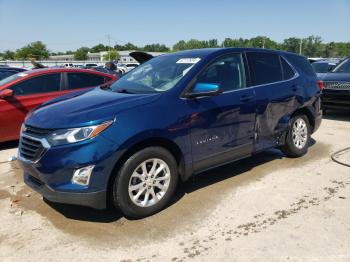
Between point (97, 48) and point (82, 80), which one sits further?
point (97, 48)

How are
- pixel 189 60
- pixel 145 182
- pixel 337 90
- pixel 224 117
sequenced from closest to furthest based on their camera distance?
pixel 145 182
pixel 224 117
pixel 189 60
pixel 337 90

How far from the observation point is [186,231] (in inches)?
143

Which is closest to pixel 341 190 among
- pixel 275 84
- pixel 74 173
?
pixel 275 84

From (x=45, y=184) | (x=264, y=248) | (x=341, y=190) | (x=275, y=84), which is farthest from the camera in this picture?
(x=275, y=84)

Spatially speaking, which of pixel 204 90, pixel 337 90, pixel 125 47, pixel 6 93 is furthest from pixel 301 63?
pixel 125 47

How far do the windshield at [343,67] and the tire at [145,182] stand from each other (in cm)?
775

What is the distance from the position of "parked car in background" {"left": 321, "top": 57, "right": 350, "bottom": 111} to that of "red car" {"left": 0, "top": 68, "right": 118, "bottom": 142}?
5556mm

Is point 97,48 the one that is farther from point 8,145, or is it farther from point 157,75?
point 157,75

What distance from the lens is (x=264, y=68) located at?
5.24 meters

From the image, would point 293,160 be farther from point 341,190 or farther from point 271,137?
point 341,190

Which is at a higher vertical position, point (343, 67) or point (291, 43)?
point (291, 43)

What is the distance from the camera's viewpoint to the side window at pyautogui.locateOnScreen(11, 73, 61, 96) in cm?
722

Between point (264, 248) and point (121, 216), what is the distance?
1540 mm

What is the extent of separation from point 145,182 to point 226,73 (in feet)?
5.91
